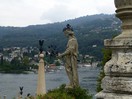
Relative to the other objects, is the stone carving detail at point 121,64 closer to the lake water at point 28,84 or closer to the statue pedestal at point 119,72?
the statue pedestal at point 119,72

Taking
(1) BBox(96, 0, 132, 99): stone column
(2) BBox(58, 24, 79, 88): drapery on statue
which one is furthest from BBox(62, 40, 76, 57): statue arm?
(1) BBox(96, 0, 132, 99): stone column

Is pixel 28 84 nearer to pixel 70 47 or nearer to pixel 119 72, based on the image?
pixel 70 47

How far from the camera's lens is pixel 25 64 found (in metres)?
189

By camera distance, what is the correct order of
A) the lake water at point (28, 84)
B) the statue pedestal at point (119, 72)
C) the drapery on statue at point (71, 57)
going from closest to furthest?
the statue pedestal at point (119, 72) < the drapery on statue at point (71, 57) < the lake water at point (28, 84)

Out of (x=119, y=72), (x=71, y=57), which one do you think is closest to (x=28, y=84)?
Answer: (x=71, y=57)

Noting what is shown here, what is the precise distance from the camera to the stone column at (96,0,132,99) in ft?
12.3

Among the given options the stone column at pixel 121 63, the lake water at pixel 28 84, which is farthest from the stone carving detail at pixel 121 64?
the lake water at pixel 28 84

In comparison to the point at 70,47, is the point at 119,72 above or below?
below

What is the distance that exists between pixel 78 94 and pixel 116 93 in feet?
22.9

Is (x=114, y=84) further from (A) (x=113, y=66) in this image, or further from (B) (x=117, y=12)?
(B) (x=117, y=12)

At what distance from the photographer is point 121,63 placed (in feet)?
12.4

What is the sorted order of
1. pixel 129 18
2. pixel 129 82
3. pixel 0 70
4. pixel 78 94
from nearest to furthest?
1. pixel 129 82
2. pixel 129 18
3. pixel 78 94
4. pixel 0 70

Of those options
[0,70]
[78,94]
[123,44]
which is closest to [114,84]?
[123,44]

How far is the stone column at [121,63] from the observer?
375cm
